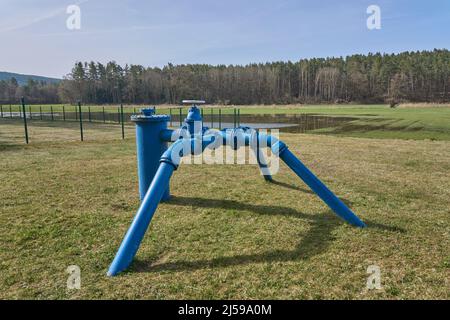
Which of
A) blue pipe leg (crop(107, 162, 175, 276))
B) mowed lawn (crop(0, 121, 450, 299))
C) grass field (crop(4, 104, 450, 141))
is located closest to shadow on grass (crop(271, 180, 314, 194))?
mowed lawn (crop(0, 121, 450, 299))

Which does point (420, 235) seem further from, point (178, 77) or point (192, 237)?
point (178, 77)

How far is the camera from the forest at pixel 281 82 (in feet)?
314

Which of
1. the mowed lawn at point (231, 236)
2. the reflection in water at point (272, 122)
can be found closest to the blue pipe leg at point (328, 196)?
the mowed lawn at point (231, 236)

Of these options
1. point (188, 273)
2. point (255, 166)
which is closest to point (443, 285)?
point (188, 273)

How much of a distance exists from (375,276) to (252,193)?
10.1 ft

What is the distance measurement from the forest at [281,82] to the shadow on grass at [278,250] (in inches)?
3715

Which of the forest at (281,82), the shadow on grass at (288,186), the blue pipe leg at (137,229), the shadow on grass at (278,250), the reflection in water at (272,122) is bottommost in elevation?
the shadow on grass at (278,250)

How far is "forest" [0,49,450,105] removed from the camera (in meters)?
95.7

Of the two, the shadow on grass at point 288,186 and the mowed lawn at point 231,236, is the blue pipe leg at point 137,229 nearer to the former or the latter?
the mowed lawn at point 231,236

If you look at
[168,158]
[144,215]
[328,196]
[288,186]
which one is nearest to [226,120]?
[288,186]

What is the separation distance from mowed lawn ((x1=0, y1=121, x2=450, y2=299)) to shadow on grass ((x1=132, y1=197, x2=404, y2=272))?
Result: 0.05 ft

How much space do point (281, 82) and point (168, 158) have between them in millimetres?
112256

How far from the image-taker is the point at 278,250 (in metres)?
3.61

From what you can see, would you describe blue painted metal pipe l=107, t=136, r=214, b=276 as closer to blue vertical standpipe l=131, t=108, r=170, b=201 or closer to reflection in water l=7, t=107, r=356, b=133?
blue vertical standpipe l=131, t=108, r=170, b=201
